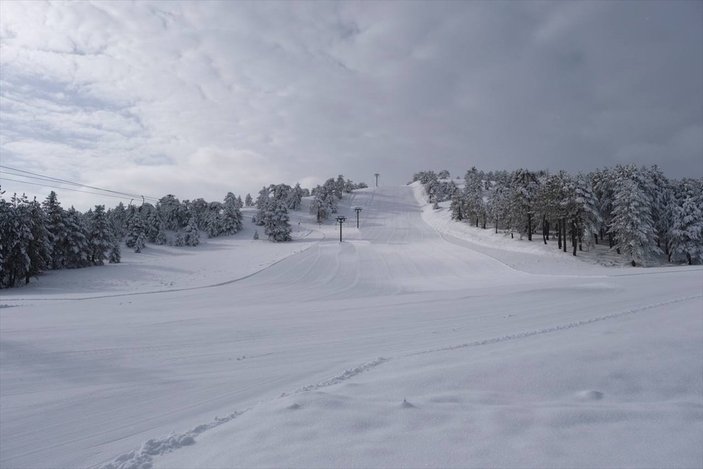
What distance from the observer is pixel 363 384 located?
566 centimetres

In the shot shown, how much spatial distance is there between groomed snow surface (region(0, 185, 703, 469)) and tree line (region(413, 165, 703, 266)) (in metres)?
30.4

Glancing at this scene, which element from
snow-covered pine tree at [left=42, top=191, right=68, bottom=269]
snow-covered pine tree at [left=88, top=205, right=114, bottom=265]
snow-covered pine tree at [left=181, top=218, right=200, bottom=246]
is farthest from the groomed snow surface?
snow-covered pine tree at [left=181, top=218, right=200, bottom=246]

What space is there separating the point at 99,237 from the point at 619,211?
62.6 m

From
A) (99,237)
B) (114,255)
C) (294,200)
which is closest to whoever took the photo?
(99,237)

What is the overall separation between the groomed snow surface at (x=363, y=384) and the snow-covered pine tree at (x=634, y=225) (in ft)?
98.3

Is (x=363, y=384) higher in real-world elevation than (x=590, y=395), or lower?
lower

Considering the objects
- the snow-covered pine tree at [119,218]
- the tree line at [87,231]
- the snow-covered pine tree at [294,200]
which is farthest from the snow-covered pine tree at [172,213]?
the snow-covered pine tree at [294,200]

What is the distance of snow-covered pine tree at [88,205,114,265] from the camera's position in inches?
1789

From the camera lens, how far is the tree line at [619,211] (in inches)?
1718

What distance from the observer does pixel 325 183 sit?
402 ft

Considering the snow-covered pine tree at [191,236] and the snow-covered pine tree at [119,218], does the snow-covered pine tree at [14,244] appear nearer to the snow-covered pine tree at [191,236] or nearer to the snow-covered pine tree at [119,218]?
the snow-covered pine tree at [191,236]

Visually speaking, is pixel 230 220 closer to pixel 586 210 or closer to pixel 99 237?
pixel 99 237

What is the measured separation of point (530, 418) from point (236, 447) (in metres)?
3.11

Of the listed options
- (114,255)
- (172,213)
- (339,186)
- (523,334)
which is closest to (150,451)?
(523,334)
